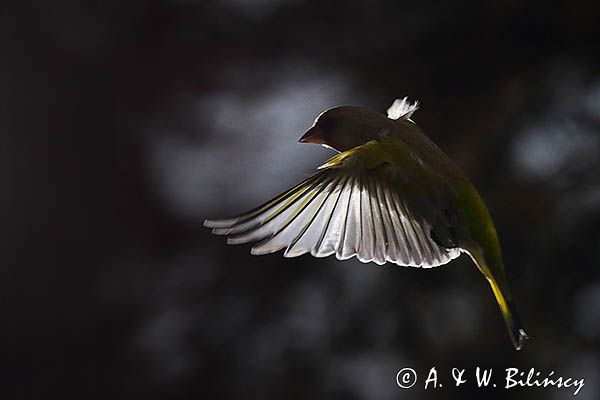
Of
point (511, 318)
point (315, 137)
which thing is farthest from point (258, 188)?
point (511, 318)

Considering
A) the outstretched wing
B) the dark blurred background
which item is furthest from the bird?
the dark blurred background

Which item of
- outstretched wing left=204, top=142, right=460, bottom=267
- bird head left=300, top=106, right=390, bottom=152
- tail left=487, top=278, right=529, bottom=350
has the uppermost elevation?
bird head left=300, top=106, right=390, bottom=152

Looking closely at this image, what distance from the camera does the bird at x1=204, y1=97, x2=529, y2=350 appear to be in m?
0.46

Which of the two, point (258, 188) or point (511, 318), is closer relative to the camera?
point (511, 318)

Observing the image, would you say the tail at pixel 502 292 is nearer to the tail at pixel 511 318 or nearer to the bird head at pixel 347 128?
the tail at pixel 511 318

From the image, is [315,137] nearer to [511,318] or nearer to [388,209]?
[388,209]

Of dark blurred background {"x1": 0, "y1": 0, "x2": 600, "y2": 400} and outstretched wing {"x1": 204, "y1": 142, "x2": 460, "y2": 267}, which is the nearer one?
outstretched wing {"x1": 204, "y1": 142, "x2": 460, "y2": 267}

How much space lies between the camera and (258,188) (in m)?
0.91

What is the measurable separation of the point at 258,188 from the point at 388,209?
17.1 inches

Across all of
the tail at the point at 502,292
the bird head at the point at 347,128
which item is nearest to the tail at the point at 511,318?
the tail at the point at 502,292

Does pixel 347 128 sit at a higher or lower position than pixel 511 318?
higher

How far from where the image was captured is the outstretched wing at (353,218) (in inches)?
17.6

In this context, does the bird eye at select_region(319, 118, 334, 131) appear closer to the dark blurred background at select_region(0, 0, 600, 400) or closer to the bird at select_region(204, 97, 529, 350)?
the bird at select_region(204, 97, 529, 350)

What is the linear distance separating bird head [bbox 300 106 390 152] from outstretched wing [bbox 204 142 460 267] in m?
0.03
